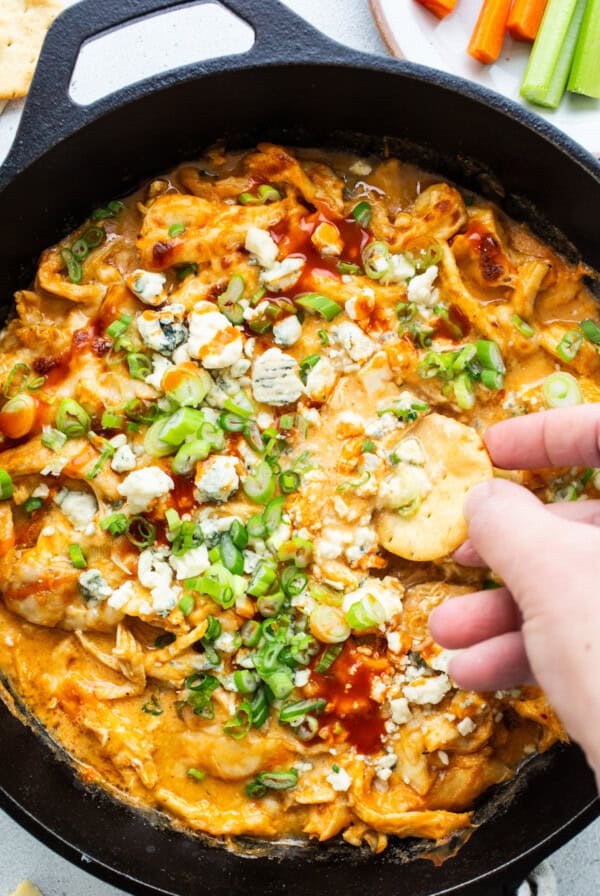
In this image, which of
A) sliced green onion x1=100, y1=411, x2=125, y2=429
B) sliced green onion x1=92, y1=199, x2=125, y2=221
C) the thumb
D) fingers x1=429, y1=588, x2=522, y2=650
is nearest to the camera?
the thumb

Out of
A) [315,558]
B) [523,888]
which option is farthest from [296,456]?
[523,888]

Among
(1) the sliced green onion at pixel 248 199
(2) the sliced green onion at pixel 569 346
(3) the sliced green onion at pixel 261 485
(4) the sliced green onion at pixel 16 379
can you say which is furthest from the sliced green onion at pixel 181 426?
(2) the sliced green onion at pixel 569 346

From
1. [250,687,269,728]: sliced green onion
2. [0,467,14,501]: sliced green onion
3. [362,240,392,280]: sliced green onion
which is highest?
[362,240,392,280]: sliced green onion

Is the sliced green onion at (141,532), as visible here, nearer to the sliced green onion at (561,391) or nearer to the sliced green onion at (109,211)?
the sliced green onion at (109,211)

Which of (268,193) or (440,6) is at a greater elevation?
(440,6)

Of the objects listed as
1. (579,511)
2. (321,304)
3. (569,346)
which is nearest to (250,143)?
(321,304)

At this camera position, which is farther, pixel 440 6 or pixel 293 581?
pixel 440 6

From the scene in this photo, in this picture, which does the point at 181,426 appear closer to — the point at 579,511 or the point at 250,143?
the point at 250,143

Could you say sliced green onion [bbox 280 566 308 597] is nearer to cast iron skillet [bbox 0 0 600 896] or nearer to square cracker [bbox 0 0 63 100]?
cast iron skillet [bbox 0 0 600 896]

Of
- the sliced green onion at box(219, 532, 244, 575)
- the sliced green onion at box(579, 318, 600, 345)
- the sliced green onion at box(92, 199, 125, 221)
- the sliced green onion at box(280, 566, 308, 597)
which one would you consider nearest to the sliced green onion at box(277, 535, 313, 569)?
the sliced green onion at box(280, 566, 308, 597)
